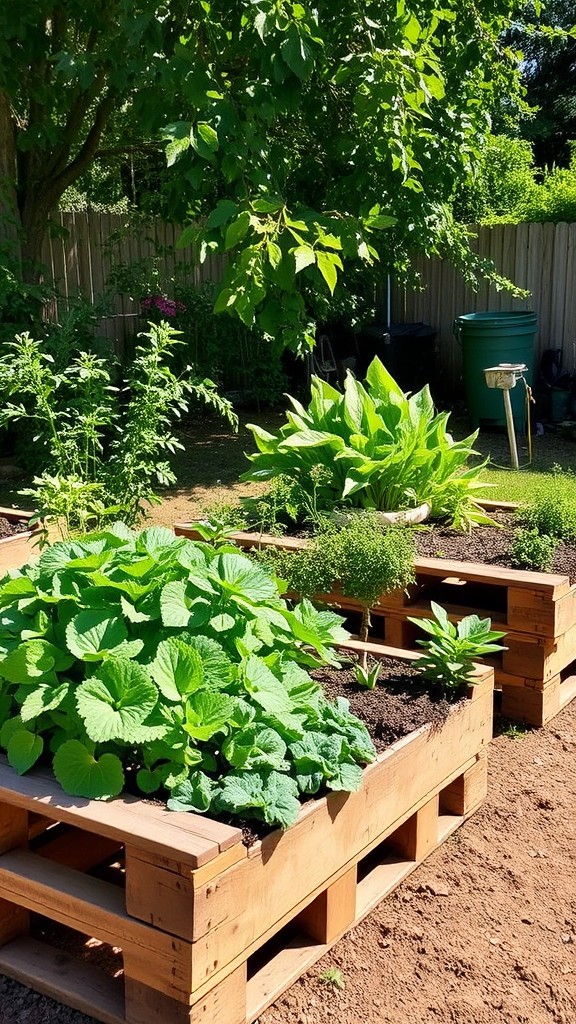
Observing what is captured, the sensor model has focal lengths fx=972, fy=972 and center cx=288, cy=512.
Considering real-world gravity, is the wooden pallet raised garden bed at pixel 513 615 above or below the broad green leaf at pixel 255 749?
below

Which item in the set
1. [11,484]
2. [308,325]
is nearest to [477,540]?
[308,325]

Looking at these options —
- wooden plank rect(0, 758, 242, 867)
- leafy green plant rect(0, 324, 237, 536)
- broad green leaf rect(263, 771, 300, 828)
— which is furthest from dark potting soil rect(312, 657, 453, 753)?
leafy green plant rect(0, 324, 237, 536)

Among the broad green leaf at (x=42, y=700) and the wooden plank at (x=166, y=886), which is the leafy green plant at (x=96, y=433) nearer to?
the broad green leaf at (x=42, y=700)

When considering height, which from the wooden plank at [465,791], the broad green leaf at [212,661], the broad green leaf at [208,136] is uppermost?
the broad green leaf at [208,136]

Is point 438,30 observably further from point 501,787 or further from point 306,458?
point 501,787

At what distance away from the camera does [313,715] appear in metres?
2.47

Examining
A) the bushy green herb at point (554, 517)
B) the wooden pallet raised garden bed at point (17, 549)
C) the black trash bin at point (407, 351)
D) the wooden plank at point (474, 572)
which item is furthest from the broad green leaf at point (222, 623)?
the black trash bin at point (407, 351)

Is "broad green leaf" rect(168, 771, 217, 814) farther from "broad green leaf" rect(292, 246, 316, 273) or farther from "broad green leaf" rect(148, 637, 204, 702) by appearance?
"broad green leaf" rect(292, 246, 316, 273)

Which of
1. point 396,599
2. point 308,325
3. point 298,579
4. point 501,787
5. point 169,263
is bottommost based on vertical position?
point 501,787

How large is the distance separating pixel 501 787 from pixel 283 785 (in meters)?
1.38

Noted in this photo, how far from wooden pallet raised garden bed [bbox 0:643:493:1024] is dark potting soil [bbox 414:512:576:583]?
54.1 inches

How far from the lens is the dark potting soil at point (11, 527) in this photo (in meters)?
4.91

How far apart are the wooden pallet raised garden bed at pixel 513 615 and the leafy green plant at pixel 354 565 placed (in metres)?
0.55

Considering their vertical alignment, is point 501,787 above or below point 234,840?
below
